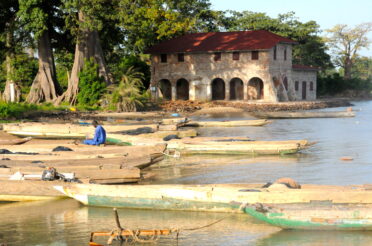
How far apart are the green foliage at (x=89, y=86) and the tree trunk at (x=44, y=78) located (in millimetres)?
2060

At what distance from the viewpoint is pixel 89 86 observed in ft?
117

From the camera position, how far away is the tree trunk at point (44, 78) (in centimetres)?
3650

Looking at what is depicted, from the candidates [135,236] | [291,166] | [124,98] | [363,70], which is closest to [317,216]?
[135,236]

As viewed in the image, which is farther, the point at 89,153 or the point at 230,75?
the point at 230,75

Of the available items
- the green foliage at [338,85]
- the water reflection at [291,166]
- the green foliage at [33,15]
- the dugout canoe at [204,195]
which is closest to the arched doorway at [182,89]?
the green foliage at [33,15]

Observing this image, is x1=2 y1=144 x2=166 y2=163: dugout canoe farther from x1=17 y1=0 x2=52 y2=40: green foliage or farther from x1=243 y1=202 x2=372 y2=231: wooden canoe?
x1=17 y1=0 x2=52 y2=40: green foliage

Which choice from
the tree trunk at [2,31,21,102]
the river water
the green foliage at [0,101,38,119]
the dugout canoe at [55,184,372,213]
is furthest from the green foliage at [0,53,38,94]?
the dugout canoe at [55,184,372,213]

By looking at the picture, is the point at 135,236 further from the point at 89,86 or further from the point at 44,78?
the point at 44,78

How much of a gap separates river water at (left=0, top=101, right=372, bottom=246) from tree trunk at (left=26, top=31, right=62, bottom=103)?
49.5 feet

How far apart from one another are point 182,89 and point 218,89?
2.84 meters

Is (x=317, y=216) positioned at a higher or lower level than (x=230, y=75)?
lower

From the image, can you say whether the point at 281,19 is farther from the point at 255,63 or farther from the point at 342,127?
the point at 342,127

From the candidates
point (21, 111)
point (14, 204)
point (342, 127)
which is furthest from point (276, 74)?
point (14, 204)

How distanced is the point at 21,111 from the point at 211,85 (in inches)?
634
